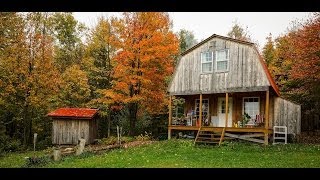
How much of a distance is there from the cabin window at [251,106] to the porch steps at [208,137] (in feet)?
8.12

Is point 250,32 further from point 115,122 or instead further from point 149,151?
point 149,151

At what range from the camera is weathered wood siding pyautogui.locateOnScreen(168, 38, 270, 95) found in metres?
21.2

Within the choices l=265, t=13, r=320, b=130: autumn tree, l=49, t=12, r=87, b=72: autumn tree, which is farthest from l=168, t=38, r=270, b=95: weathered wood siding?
l=49, t=12, r=87, b=72: autumn tree

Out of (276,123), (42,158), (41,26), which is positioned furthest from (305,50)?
(41,26)

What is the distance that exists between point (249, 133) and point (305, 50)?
19.8ft

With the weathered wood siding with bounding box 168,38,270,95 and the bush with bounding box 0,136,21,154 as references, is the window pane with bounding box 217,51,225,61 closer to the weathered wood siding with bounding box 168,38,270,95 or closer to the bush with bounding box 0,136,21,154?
the weathered wood siding with bounding box 168,38,270,95

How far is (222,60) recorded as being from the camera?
74.0ft

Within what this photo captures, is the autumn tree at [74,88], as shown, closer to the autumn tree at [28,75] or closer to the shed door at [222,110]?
the autumn tree at [28,75]

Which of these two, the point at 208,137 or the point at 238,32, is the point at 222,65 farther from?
the point at 238,32

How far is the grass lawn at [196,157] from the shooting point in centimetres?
1436

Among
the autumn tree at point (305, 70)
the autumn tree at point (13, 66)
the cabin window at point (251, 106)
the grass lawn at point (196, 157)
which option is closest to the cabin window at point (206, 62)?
the cabin window at point (251, 106)

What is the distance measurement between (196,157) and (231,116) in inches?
326

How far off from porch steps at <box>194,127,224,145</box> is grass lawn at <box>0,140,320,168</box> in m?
0.58

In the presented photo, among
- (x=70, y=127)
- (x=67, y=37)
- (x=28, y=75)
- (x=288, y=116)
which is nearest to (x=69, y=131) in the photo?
(x=70, y=127)
